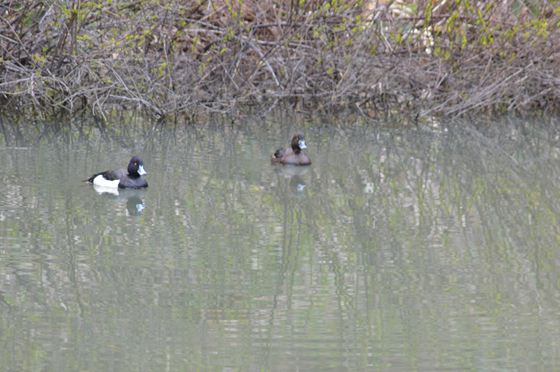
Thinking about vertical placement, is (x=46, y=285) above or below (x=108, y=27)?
below

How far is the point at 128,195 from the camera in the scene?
42.2 feet

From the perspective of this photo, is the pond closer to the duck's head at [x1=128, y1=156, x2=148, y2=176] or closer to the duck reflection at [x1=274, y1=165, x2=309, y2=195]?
the duck reflection at [x1=274, y1=165, x2=309, y2=195]

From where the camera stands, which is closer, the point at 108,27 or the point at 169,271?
the point at 169,271

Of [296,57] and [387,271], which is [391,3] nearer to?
[296,57]

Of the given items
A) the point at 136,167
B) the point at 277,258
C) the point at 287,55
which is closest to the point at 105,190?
the point at 136,167

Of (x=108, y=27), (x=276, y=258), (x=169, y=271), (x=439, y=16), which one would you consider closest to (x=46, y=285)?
(x=169, y=271)

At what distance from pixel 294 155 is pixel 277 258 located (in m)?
5.69

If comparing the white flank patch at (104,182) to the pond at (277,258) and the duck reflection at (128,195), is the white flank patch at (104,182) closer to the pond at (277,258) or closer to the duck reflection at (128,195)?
the duck reflection at (128,195)

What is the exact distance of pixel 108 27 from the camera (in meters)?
→ 18.1

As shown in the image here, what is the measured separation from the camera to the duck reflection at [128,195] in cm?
1225

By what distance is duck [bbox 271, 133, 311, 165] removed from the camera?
1538 cm

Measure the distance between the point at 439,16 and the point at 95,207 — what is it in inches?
408

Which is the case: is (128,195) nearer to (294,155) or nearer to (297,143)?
(294,155)

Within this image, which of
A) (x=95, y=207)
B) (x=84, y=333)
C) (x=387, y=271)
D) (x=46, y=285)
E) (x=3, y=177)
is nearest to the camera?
(x=84, y=333)
